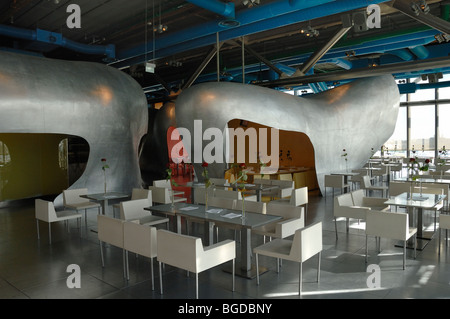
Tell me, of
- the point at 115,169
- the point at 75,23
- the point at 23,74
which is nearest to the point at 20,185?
the point at 115,169

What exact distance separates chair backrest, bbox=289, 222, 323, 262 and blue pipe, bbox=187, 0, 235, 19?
510 cm

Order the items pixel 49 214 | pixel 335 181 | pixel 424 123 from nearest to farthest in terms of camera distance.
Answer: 1. pixel 49 214
2. pixel 335 181
3. pixel 424 123

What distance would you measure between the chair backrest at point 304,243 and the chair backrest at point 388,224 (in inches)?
43.1

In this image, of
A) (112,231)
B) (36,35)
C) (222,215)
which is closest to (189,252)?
(222,215)

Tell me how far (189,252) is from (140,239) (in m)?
0.81

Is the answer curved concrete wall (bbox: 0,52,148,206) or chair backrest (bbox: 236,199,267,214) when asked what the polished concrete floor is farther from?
curved concrete wall (bbox: 0,52,148,206)

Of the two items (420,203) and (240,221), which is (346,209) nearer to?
(420,203)

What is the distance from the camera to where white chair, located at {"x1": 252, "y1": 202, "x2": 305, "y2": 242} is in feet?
15.1

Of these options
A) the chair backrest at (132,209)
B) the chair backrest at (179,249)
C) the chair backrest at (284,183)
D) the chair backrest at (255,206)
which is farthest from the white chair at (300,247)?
the chair backrest at (284,183)

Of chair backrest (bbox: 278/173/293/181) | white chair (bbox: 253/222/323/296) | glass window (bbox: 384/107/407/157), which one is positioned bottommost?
white chair (bbox: 253/222/323/296)

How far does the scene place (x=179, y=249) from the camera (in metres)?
3.53

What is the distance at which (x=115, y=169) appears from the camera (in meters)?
9.90

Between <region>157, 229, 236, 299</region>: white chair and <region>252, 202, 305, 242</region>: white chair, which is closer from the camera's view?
<region>157, 229, 236, 299</region>: white chair

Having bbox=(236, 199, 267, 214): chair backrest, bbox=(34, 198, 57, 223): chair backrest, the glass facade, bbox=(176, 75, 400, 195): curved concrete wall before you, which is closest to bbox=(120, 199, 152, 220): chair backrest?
bbox=(34, 198, 57, 223): chair backrest
